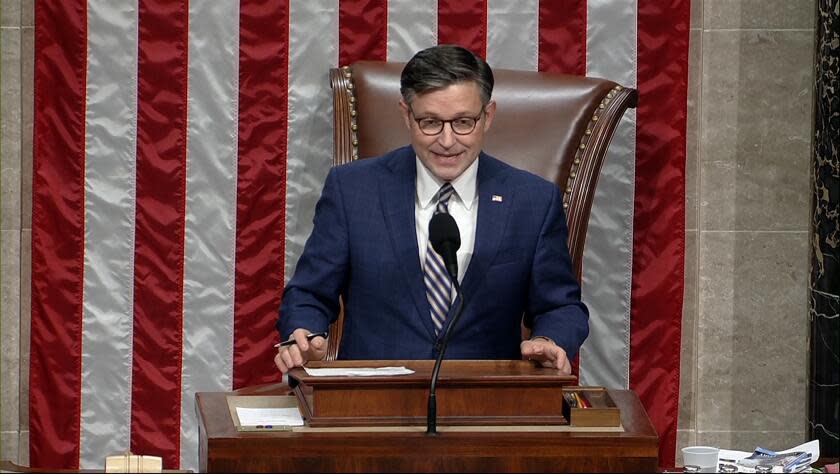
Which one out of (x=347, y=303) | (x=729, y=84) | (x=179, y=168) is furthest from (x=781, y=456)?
(x=179, y=168)

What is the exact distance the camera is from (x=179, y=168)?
14.0 feet

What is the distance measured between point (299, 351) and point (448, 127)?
0.74m

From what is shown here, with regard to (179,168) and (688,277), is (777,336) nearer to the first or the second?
(688,277)

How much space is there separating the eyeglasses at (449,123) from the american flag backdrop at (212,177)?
1.08 meters

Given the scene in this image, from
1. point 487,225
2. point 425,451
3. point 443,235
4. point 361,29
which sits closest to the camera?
point 425,451

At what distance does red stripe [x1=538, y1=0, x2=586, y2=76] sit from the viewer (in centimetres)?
428

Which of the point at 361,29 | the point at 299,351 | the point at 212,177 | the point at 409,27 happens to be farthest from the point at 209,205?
the point at 299,351

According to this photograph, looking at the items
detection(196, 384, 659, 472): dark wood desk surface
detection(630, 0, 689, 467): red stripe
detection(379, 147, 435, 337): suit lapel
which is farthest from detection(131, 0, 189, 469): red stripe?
detection(196, 384, 659, 472): dark wood desk surface

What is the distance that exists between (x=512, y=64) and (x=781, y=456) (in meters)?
2.00

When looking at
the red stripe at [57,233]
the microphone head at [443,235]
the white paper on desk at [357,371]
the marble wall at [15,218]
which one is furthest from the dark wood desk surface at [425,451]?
the marble wall at [15,218]

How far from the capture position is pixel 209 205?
169 inches

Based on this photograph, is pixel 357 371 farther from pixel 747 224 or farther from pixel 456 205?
pixel 747 224

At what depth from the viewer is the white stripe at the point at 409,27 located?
4270mm

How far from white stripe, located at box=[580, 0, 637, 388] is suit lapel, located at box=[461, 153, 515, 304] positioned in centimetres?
98
